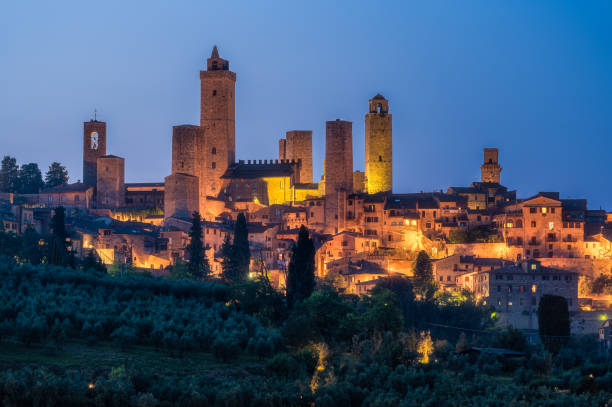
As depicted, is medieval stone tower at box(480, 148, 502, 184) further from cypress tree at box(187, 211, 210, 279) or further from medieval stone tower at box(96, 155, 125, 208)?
cypress tree at box(187, 211, 210, 279)

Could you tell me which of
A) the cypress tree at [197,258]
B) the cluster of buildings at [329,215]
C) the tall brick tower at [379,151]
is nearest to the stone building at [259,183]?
the cluster of buildings at [329,215]

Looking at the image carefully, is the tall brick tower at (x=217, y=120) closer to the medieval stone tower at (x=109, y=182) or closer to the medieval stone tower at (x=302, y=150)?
the medieval stone tower at (x=302, y=150)

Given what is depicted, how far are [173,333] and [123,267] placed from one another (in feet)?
58.0

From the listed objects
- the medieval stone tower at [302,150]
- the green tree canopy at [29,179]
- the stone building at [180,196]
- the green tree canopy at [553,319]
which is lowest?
the green tree canopy at [553,319]

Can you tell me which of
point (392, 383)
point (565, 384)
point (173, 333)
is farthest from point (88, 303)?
point (565, 384)

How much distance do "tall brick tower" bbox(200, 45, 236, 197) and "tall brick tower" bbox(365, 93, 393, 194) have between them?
27.7 feet

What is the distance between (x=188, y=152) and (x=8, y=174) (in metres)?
14.0

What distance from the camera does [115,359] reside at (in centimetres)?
3144

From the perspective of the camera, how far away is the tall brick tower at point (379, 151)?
68.8 meters

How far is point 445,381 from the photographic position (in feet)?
99.2

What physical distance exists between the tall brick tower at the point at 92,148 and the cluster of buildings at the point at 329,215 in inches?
3.4

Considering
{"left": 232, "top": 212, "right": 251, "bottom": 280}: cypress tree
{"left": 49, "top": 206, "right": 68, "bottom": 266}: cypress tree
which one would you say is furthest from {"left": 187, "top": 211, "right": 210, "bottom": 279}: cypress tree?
{"left": 49, "top": 206, "right": 68, "bottom": 266}: cypress tree

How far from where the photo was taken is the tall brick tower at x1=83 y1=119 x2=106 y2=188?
6850 centimetres

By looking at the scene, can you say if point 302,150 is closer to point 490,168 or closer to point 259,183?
point 259,183
